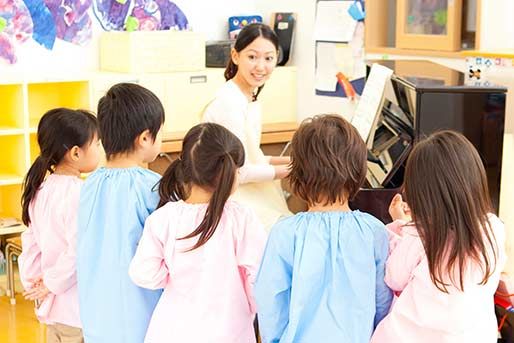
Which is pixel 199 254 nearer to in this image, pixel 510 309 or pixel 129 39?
pixel 510 309

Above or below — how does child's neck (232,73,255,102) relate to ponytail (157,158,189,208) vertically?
above

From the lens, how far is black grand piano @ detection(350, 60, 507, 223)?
240 centimetres

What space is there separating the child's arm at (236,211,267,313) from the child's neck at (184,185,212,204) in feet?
0.37

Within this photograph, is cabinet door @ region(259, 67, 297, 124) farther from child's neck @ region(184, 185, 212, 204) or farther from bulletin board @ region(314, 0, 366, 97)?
child's neck @ region(184, 185, 212, 204)

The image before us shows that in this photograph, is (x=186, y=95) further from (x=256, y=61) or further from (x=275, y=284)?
(x=275, y=284)

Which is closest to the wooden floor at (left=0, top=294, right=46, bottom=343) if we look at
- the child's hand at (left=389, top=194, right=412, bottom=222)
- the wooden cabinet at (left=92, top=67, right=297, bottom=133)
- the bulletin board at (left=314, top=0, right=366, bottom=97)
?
the wooden cabinet at (left=92, top=67, right=297, bottom=133)

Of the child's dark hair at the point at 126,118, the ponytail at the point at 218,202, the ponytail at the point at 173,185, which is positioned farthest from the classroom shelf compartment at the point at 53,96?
the ponytail at the point at 218,202

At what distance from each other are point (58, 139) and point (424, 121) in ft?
3.51

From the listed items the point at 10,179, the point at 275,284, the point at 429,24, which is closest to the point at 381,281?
the point at 275,284

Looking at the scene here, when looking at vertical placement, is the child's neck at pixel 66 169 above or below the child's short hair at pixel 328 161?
below

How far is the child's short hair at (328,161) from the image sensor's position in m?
1.97

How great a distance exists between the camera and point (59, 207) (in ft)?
8.28

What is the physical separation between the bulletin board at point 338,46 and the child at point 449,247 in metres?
2.90

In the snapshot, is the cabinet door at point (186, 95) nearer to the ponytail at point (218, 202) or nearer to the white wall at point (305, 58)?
the white wall at point (305, 58)
